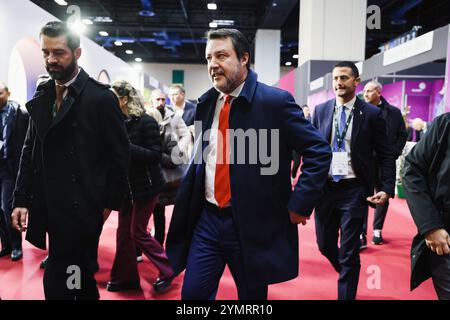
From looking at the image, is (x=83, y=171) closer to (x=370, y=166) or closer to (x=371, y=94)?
(x=370, y=166)

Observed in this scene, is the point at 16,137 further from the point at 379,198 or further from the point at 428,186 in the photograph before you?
the point at 428,186

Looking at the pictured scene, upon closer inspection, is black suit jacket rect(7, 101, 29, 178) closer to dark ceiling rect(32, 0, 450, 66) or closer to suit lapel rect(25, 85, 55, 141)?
suit lapel rect(25, 85, 55, 141)

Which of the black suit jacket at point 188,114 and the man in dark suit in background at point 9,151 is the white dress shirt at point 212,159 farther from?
Result: the black suit jacket at point 188,114

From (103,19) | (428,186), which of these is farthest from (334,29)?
(103,19)

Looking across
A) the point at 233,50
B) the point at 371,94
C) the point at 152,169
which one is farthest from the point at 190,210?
the point at 371,94

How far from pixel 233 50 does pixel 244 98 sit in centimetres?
22

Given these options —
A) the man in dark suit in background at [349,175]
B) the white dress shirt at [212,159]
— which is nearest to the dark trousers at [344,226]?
the man in dark suit in background at [349,175]

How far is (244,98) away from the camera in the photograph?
1.86 meters

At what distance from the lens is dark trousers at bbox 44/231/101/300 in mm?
1972

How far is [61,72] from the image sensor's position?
1.98 metres

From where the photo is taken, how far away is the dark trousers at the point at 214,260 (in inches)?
73.1

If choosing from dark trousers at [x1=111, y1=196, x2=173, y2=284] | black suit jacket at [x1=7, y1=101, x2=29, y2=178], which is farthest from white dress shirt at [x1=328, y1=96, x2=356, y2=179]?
black suit jacket at [x1=7, y1=101, x2=29, y2=178]

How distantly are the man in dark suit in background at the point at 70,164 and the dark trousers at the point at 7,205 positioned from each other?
2.20 m

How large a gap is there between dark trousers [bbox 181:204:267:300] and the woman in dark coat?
3.83 feet
